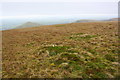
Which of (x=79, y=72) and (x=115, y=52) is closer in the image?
(x=79, y=72)

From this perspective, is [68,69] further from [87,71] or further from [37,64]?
[37,64]

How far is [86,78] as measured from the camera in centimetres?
585

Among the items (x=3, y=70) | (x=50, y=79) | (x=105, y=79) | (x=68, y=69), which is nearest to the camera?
(x=105, y=79)

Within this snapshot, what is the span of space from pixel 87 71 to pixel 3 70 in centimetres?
687

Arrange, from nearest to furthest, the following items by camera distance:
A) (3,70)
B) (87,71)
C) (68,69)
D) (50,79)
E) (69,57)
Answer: (50,79), (87,71), (68,69), (3,70), (69,57)

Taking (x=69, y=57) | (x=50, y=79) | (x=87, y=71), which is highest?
(x=69, y=57)

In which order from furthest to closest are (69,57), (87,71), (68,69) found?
(69,57)
(68,69)
(87,71)

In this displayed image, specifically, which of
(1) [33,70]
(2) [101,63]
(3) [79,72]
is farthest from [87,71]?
(1) [33,70]

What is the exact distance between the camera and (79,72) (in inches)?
251

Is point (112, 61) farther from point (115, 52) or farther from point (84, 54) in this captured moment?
point (84, 54)

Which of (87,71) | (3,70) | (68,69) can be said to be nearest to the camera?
(87,71)

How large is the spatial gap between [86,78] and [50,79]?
7.85 feet

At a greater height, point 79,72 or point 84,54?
point 84,54

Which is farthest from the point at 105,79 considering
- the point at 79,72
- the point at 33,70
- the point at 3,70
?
the point at 3,70
